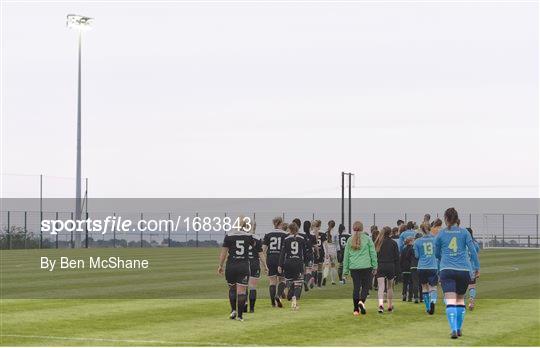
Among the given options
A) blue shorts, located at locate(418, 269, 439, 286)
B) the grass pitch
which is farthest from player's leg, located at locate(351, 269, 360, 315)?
blue shorts, located at locate(418, 269, 439, 286)

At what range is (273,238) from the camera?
2155 cm

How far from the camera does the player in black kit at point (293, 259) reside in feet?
67.9

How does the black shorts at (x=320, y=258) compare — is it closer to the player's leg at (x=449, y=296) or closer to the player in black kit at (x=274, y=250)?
the player in black kit at (x=274, y=250)

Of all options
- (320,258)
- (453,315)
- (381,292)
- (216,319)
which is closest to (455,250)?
(453,315)

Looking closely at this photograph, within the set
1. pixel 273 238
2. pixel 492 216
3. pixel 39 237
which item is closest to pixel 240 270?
pixel 273 238

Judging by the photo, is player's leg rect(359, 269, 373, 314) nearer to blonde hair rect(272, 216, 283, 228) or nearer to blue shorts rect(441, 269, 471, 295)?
blonde hair rect(272, 216, 283, 228)

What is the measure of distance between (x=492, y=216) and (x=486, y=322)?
215 feet

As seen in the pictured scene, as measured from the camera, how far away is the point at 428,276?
20094 mm

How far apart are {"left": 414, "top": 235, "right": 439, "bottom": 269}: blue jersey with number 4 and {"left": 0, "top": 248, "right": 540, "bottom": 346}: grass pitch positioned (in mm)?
981

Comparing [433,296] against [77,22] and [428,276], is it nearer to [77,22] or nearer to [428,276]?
[428,276]

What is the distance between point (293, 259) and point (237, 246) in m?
2.70

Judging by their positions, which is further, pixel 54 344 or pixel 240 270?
pixel 240 270

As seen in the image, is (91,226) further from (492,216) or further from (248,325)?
(248,325)

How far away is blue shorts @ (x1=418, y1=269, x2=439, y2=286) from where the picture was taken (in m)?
20.1
